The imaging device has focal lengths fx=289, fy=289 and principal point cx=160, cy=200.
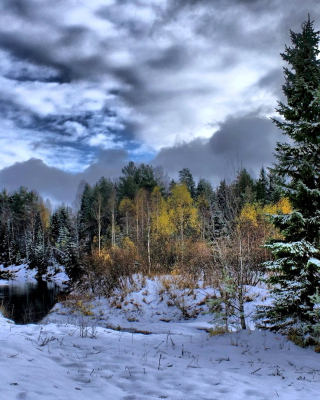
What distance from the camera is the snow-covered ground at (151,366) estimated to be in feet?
11.0

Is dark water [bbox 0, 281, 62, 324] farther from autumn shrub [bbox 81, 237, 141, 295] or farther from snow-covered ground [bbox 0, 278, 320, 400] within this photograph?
snow-covered ground [bbox 0, 278, 320, 400]

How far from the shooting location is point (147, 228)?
2692 cm

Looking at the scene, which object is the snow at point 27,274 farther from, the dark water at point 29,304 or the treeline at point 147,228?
the dark water at point 29,304

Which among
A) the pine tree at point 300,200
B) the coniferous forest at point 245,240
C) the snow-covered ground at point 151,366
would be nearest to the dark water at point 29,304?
the coniferous forest at point 245,240

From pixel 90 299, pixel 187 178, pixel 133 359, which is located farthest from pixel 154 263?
pixel 187 178

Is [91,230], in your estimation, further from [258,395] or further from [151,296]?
[258,395]

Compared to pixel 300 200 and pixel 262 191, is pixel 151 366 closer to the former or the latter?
pixel 300 200

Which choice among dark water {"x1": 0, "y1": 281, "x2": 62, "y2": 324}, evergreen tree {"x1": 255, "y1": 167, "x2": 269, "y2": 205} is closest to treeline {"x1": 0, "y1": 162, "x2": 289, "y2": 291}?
evergreen tree {"x1": 255, "y1": 167, "x2": 269, "y2": 205}

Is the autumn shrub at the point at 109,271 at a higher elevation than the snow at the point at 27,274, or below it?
higher

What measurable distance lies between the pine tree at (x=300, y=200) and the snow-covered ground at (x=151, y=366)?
726mm

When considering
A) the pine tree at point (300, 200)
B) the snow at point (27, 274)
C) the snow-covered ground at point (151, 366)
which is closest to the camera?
the snow-covered ground at point (151, 366)

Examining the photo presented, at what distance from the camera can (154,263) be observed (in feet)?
70.7

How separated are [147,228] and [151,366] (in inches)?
884

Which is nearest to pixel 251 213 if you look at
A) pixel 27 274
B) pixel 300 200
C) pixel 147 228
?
pixel 147 228
